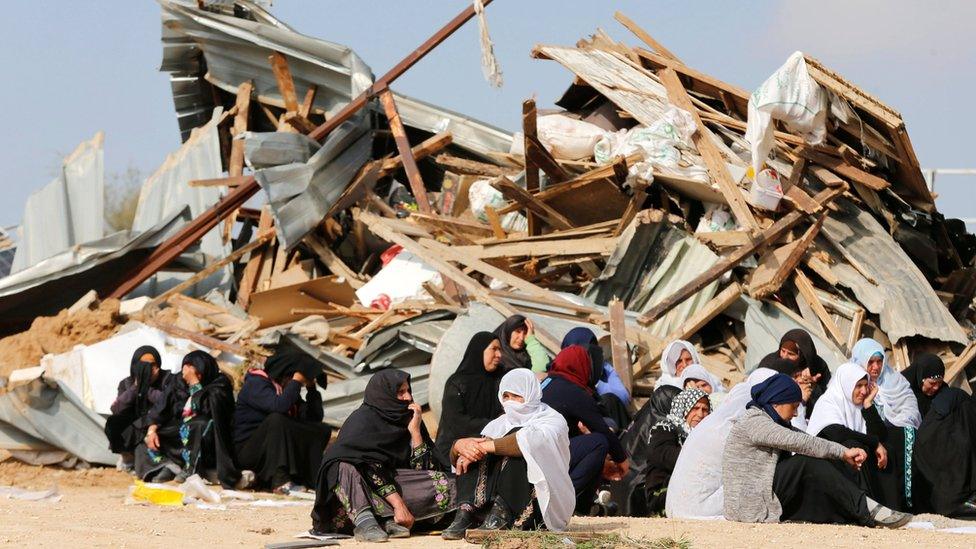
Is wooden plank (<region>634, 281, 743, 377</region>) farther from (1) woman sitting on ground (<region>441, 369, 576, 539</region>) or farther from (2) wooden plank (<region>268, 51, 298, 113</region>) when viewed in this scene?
(2) wooden plank (<region>268, 51, 298, 113</region>)

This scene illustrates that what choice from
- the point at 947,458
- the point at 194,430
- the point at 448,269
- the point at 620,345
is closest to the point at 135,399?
the point at 194,430

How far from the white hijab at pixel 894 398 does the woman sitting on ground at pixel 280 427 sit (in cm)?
369

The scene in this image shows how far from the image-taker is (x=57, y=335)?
40.0 feet

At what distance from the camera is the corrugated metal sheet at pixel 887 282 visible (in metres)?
10.8

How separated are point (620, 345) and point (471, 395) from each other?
2.41m

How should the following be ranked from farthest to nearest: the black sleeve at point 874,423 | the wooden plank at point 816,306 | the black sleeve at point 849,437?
the wooden plank at point 816,306 → the black sleeve at point 874,423 → the black sleeve at point 849,437

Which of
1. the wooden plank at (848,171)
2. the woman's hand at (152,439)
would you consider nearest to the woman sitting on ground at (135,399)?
the woman's hand at (152,439)

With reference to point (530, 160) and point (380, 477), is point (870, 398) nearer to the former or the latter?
point (380, 477)

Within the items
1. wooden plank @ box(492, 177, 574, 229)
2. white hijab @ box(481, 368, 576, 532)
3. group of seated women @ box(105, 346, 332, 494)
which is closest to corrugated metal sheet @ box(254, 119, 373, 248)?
wooden plank @ box(492, 177, 574, 229)

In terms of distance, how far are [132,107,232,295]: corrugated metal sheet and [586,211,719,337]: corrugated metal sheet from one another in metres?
4.44

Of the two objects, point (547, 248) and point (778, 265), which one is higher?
point (547, 248)

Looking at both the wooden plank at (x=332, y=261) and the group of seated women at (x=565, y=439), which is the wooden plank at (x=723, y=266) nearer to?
the group of seated women at (x=565, y=439)

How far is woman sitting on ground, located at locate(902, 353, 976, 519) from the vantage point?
8711mm

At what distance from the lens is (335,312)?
1199cm
